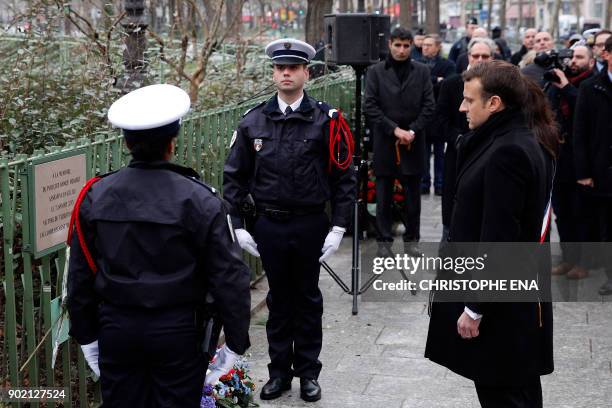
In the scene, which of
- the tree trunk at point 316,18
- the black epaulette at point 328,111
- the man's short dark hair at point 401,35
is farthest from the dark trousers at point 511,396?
the tree trunk at point 316,18

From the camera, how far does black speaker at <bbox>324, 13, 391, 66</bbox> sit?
8.02 meters

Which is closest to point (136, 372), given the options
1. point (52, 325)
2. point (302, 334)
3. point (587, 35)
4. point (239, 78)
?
Answer: point (52, 325)

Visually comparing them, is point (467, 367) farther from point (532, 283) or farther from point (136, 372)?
point (136, 372)

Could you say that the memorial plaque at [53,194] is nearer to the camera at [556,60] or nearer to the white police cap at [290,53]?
the white police cap at [290,53]

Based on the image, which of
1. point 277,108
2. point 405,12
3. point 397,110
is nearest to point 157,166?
point 277,108

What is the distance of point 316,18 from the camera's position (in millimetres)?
17094

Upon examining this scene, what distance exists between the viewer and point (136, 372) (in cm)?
370

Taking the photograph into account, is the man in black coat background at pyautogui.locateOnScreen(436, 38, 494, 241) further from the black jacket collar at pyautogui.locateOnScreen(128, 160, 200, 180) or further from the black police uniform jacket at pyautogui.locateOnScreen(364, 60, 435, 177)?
the black jacket collar at pyautogui.locateOnScreen(128, 160, 200, 180)

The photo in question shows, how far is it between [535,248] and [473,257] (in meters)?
0.25

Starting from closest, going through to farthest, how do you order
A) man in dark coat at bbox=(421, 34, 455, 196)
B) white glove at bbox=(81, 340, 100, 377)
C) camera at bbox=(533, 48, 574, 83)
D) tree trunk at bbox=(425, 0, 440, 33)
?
1. white glove at bbox=(81, 340, 100, 377)
2. camera at bbox=(533, 48, 574, 83)
3. man in dark coat at bbox=(421, 34, 455, 196)
4. tree trunk at bbox=(425, 0, 440, 33)

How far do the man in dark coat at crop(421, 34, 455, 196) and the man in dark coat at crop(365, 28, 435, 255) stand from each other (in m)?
2.19

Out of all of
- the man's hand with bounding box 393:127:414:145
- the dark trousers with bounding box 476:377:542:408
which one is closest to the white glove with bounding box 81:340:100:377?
the dark trousers with bounding box 476:377:542:408

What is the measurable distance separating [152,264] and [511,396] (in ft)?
5.35

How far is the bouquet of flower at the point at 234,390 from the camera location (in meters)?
5.37
